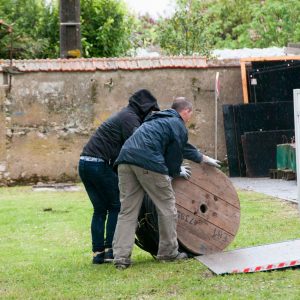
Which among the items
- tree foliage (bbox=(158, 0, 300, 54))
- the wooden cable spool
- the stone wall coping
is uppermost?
tree foliage (bbox=(158, 0, 300, 54))

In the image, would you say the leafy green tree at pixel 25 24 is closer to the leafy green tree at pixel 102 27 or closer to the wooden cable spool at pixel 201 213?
the leafy green tree at pixel 102 27

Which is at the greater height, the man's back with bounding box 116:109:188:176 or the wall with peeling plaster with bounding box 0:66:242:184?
the wall with peeling plaster with bounding box 0:66:242:184

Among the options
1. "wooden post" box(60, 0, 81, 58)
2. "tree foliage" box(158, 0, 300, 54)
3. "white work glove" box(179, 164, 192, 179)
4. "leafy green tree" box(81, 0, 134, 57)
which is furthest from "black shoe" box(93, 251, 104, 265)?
"tree foliage" box(158, 0, 300, 54)

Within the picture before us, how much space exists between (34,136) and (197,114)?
384cm

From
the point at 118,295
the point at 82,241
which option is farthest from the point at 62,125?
the point at 118,295

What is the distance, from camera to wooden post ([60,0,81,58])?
2354 centimetres

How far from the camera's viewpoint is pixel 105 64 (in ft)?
71.3

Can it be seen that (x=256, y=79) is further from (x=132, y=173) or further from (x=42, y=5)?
(x=132, y=173)

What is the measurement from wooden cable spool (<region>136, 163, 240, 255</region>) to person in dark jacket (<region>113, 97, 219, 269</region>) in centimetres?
24

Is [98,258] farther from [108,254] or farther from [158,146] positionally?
[158,146]

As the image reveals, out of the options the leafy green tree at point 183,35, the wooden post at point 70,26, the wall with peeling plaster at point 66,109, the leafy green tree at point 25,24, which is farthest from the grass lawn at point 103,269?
the leafy green tree at point 183,35

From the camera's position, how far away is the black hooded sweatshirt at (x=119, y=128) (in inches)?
393

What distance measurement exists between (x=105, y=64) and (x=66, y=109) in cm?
138

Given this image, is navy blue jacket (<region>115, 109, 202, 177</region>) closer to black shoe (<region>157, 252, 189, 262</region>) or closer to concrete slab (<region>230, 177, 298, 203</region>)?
black shoe (<region>157, 252, 189, 262</region>)
